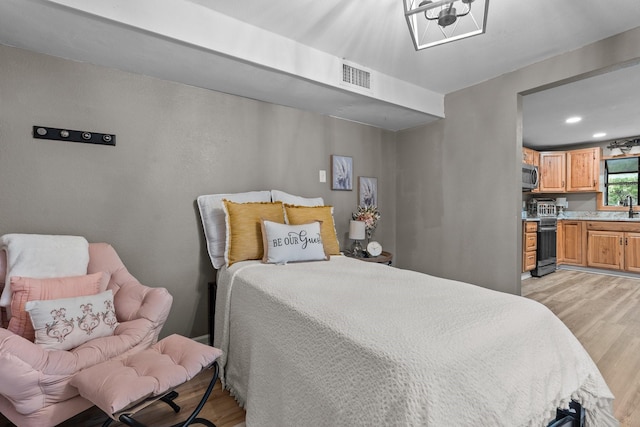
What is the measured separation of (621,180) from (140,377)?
762 centimetres

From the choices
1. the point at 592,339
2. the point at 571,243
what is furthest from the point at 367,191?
the point at 571,243

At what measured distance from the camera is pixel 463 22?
2006 mm

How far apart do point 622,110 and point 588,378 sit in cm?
410

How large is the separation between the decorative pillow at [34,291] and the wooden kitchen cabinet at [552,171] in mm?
7029

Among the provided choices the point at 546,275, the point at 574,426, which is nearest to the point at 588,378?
the point at 574,426

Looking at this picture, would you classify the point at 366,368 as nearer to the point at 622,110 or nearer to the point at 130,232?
the point at 130,232

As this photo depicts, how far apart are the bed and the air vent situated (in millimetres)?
1712

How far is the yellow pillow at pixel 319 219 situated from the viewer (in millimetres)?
2582

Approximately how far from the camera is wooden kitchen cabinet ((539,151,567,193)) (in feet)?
18.7

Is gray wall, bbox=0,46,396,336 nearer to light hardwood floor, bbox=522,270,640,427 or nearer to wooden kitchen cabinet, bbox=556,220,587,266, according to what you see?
light hardwood floor, bbox=522,270,640,427

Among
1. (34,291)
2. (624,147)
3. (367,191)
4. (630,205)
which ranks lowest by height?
(34,291)

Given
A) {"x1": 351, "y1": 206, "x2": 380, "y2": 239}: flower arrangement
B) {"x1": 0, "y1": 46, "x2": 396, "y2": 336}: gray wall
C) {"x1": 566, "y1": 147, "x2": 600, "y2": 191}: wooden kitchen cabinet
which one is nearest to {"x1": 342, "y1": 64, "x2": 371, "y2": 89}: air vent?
{"x1": 0, "y1": 46, "x2": 396, "y2": 336}: gray wall

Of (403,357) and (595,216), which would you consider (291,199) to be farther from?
(595,216)

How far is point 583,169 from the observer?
552 cm
